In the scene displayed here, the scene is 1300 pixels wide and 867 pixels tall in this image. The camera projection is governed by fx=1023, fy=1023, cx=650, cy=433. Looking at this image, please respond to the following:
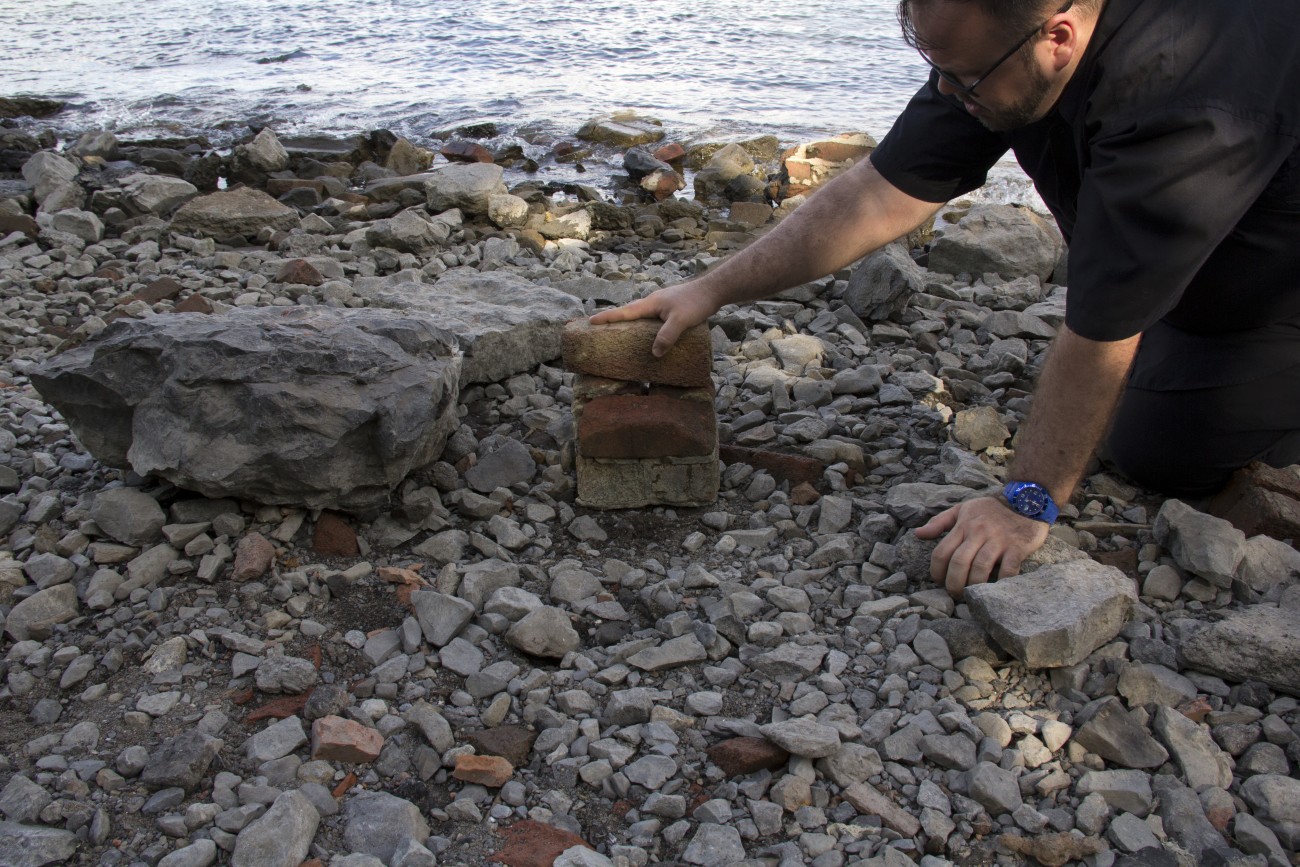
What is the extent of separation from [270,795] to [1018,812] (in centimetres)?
150

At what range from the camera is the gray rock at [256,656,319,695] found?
7.89ft

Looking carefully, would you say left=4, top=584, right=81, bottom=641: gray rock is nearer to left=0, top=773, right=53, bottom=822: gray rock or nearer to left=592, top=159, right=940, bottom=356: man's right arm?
left=0, top=773, right=53, bottom=822: gray rock

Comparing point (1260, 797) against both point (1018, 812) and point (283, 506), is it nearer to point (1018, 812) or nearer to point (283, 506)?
point (1018, 812)

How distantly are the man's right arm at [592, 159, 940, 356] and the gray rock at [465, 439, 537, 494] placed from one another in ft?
1.92

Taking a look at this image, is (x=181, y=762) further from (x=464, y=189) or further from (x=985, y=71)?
(x=464, y=189)

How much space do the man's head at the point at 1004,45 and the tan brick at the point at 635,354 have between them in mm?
1058

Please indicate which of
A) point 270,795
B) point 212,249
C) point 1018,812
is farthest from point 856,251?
point 212,249

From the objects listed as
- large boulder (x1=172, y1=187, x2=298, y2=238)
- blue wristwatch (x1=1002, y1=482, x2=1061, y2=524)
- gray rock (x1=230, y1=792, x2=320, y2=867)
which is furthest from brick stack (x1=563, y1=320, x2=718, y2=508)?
large boulder (x1=172, y1=187, x2=298, y2=238)

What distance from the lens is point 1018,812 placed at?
2.03 meters

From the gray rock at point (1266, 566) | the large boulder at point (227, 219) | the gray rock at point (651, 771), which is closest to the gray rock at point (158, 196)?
the large boulder at point (227, 219)

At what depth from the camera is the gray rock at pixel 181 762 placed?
2.11m

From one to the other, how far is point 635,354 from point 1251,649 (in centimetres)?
177

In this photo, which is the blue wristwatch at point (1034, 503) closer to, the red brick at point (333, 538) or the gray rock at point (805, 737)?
the gray rock at point (805, 737)

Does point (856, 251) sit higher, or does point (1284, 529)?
point (856, 251)
